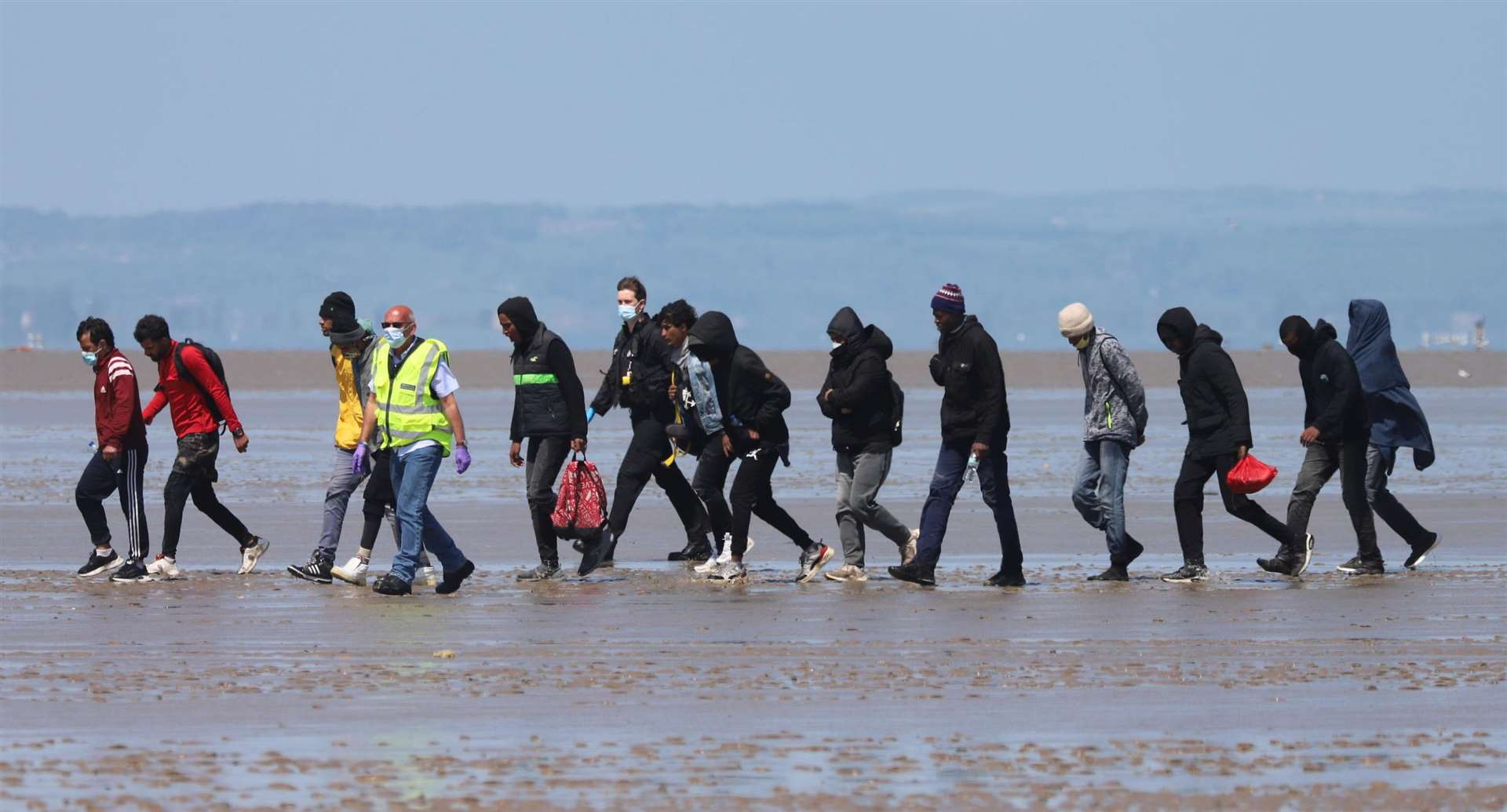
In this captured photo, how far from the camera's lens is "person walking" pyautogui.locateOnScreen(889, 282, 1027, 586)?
13.1 meters

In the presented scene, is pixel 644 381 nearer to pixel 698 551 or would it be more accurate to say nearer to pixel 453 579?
pixel 698 551

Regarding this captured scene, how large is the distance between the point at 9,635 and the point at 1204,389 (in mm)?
6745

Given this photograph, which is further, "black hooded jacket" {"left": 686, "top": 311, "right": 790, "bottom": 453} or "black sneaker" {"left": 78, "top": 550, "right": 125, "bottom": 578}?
"black sneaker" {"left": 78, "top": 550, "right": 125, "bottom": 578}

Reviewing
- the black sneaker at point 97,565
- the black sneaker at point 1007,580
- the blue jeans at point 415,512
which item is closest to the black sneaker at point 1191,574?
the black sneaker at point 1007,580

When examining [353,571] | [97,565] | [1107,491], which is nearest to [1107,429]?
[1107,491]

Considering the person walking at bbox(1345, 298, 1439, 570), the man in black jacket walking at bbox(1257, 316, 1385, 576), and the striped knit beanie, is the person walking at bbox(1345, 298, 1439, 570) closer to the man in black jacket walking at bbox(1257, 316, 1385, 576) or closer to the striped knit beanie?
the man in black jacket walking at bbox(1257, 316, 1385, 576)

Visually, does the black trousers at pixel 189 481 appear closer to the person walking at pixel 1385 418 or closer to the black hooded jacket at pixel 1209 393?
the black hooded jacket at pixel 1209 393

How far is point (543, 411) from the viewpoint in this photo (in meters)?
13.6

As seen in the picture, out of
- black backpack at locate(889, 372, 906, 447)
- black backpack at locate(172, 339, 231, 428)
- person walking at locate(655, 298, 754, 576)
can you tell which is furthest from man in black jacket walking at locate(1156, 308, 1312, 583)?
black backpack at locate(172, 339, 231, 428)

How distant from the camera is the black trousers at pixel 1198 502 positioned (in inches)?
522

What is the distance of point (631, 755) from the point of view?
25.3 feet

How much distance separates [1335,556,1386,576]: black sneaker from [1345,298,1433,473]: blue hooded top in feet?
2.19

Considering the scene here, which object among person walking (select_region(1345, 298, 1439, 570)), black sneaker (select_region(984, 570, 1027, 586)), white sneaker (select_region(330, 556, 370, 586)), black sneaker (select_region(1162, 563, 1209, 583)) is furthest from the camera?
person walking (select_region(1345, 298, 1439, 570))

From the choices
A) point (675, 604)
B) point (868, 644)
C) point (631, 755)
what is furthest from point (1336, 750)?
point (675, 604)
